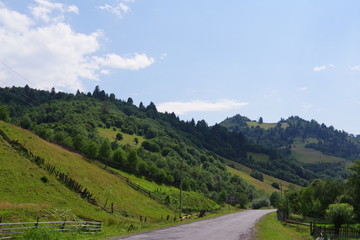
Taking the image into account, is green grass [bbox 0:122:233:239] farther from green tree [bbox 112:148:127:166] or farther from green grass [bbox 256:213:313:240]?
green tree [bbox 112:148:127:166]

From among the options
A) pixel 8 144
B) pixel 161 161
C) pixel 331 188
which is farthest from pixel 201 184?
pixel 8 144

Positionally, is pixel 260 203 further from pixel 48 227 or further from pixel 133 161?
pixel 48 227

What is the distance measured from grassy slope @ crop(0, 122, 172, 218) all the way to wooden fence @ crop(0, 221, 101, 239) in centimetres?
2677

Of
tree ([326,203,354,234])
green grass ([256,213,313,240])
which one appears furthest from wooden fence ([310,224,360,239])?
green grass ([256,213,313,240])

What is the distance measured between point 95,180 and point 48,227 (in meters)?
43.5

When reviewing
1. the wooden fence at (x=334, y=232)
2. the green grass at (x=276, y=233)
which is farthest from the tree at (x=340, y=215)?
the green grass at (x=276, y=233)

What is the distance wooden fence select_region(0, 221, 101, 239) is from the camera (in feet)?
75.4

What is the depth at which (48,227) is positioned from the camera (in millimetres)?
27078

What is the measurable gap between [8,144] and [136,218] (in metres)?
28.5

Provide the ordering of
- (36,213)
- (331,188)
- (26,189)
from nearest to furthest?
(36,213) < (26,189) < (331,188)

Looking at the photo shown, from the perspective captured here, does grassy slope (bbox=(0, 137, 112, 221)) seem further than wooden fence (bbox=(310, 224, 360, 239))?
Yes

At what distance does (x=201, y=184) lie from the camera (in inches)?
6161

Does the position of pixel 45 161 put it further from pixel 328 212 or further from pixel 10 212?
pixel 328 212

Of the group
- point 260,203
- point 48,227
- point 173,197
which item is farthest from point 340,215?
point 260,203
